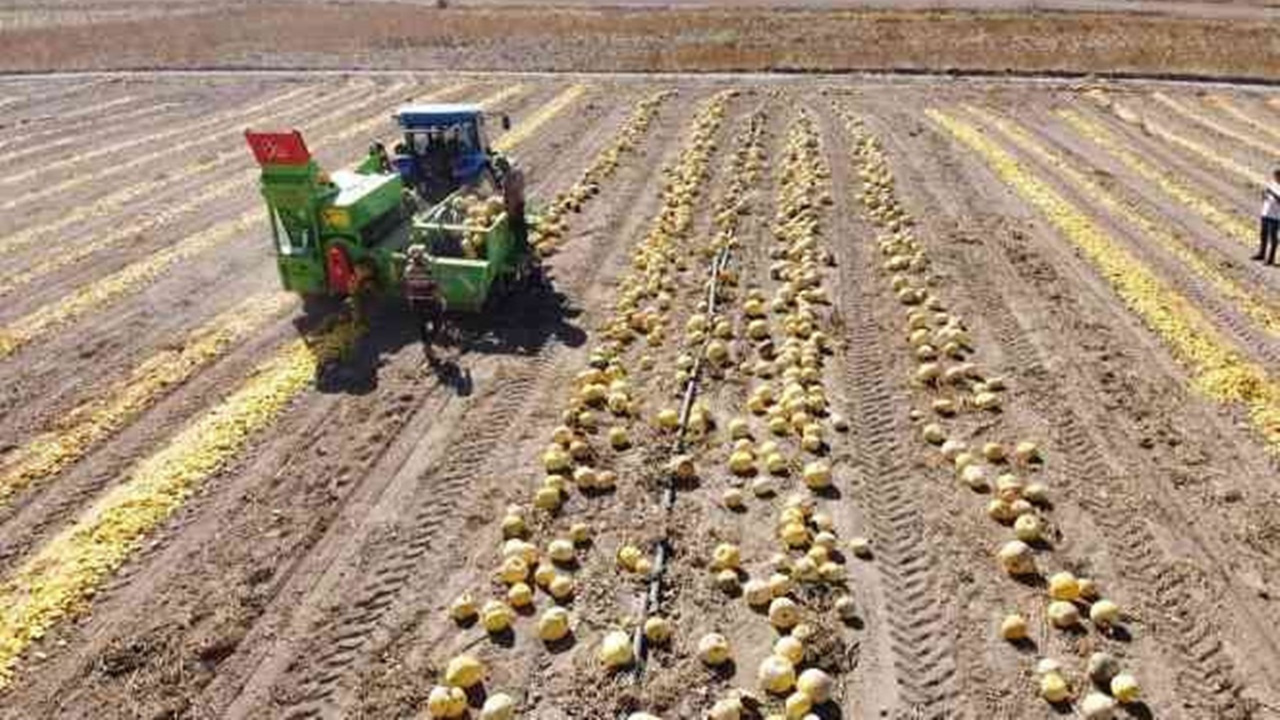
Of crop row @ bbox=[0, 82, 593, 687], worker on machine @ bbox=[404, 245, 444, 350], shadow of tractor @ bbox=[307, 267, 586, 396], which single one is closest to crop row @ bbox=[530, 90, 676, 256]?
shadow of tractor @ bbox=[307, 267, 586, 396]

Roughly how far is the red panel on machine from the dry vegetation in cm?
2489

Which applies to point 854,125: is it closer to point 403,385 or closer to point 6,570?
point 403,385

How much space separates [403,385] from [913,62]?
96.4ft

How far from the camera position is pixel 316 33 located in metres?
47.1

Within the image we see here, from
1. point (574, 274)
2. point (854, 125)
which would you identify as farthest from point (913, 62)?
point (574, 274)

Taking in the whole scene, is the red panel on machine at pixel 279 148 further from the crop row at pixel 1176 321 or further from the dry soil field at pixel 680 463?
the crop row at pixel 1176 321

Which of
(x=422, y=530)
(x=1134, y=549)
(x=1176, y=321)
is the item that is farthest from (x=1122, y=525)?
(x=422, y=530)

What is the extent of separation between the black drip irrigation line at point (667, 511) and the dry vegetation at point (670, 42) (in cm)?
2582

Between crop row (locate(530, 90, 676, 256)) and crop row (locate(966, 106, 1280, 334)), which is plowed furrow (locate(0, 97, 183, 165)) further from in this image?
crop row (locate(966, 106, 1280, 334))

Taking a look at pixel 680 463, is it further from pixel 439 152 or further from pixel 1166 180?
pixel 1166 180

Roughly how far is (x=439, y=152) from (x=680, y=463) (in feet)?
36.9

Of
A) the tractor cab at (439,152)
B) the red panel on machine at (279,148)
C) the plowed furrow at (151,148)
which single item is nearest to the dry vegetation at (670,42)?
the plowed furrow at (151,148)

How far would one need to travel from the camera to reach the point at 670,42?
42000 millimetres

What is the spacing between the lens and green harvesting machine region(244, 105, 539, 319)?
13.4 m
